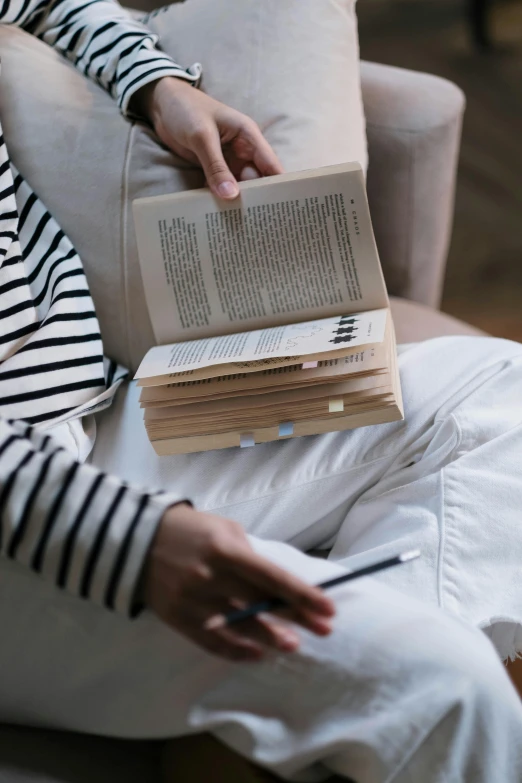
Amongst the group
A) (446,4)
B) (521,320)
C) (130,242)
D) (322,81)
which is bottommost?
(521,320)

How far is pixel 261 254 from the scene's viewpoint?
2.55 ft

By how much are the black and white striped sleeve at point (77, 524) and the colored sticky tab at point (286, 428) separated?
0.66 feet

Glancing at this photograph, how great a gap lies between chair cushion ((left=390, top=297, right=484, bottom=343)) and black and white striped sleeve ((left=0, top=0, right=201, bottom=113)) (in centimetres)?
39

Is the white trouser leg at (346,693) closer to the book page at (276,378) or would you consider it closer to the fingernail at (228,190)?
the book page at (276,378)

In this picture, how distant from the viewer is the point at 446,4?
2.80 m

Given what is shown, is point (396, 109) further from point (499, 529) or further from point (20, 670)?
point (20, 670)

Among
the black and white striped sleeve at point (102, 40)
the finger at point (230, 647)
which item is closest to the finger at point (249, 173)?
the black and white striped sleeve at point (102, 40)

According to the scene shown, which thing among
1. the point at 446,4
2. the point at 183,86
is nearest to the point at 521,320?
the point at 183,86

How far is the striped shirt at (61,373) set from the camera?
1.81ft

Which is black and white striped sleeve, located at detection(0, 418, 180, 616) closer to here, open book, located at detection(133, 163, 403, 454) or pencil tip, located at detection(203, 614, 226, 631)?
pencil tip, located at detection(203, 614, 226, 631)

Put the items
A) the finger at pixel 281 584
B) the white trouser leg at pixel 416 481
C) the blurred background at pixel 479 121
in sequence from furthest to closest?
the blurred background at pixel 479 121 → the white trouser leg at pixel 416 481 → the finger at pixel 281 584

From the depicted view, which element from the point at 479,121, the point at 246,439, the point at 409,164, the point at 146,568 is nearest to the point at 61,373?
the point at 246,439

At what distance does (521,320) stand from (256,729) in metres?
1.29

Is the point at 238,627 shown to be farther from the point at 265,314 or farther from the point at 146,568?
the point at 265,314
